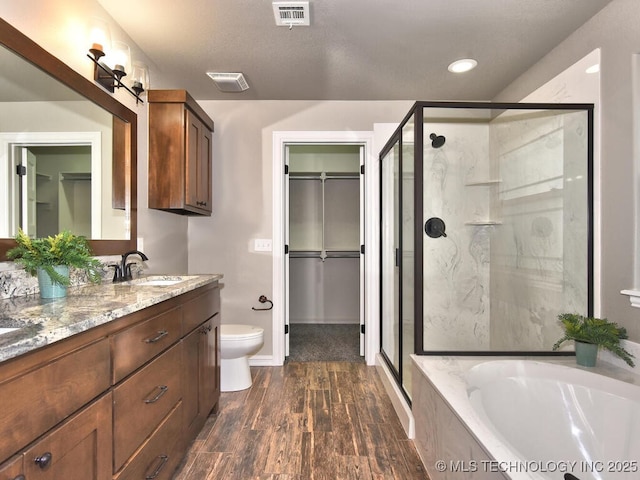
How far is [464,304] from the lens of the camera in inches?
96.1

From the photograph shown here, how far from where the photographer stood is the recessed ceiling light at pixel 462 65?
2271 mm

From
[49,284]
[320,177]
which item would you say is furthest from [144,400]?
[320,177]

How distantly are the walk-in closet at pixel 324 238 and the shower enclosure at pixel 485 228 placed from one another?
155 centimetres

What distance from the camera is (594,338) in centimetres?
160

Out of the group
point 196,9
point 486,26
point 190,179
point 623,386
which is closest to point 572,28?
point 486,26

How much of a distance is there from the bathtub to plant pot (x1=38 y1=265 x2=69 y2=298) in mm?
1605

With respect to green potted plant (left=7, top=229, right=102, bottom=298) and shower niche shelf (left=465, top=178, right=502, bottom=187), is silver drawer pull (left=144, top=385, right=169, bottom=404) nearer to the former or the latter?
green potted plant (left=7, top=229, right=102, bottom=298)

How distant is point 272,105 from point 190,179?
1118 millimetres

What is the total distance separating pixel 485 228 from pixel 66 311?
101 inches

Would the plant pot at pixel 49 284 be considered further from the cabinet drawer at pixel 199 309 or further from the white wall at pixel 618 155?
the white wall at pixel 618 155

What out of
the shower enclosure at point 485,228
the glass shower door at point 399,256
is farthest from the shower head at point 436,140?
the glass shower door at point 399,256

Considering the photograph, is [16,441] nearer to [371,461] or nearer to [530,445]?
[371,461]

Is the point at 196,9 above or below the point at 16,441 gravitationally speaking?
above

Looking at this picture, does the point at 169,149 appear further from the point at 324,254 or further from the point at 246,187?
the point at 324,254
